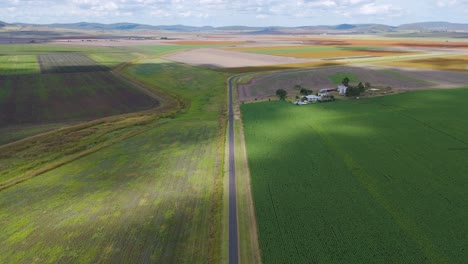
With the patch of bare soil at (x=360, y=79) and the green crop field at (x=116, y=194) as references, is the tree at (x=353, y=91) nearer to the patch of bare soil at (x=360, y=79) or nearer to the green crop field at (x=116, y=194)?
the patch of bare soil at (x=360, y=79)

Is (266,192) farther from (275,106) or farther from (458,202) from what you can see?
(275,106)

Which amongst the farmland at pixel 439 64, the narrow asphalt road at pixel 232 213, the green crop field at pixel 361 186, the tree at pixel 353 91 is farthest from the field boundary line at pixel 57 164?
the farmland at pixel 439 64

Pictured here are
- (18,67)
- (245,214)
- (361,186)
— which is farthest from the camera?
(18,67)

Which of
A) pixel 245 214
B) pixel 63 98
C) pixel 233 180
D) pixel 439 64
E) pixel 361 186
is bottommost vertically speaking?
pixel 245 214

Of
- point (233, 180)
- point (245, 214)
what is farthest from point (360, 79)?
point (245, 214)

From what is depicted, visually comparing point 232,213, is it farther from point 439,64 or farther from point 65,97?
point 439,64

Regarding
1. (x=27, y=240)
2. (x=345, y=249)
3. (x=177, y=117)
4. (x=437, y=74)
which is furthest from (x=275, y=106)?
(x=437, y=74)
